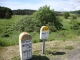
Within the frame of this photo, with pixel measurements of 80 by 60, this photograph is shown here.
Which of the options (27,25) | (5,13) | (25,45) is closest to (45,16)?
(27,25)

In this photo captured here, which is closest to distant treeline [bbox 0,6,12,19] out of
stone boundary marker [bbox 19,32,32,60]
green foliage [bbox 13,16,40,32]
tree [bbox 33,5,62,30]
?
tree [bbox 33,5,62,30]

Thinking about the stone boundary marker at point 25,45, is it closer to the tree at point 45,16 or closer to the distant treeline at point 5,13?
the tree at point 45,16

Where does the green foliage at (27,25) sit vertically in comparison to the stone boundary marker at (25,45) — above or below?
below

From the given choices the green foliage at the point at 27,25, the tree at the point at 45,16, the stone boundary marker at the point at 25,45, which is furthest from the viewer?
the tree at the point at 45,16

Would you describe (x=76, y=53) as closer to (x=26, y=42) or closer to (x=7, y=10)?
(x=26, y=42)

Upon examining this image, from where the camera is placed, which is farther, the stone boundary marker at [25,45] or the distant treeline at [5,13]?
the distant treeline at [5,13]

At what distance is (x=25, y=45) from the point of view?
6.04m

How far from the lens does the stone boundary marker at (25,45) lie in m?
5.94

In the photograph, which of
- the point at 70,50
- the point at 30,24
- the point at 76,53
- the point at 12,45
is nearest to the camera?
the point at 76,53

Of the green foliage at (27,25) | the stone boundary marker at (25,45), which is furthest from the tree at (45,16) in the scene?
the stone boundary marker at (25,45)

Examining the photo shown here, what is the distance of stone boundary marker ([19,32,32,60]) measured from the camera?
5.94m

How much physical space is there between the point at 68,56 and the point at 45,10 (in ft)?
66.4

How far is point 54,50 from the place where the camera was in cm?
777

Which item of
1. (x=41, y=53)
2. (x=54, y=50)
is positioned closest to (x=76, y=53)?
(x=54, y=50)
